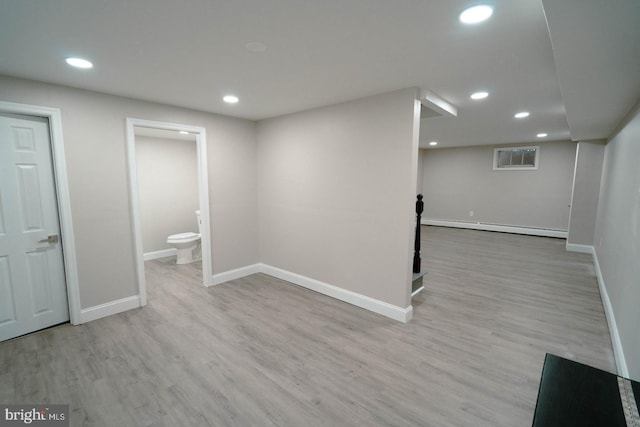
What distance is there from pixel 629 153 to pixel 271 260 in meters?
4.43

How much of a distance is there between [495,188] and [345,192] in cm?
645

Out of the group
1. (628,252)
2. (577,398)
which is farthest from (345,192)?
(577,398)

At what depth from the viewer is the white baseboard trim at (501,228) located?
720 centimetres

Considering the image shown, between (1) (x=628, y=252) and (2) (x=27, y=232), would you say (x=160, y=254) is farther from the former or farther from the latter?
(1) (x=628, y=252)

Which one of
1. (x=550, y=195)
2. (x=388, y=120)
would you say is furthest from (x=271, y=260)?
(x=550, y=195)

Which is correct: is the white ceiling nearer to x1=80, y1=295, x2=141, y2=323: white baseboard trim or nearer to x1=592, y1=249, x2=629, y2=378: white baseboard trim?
x1=592, y1=249, x2=629, y2=378: white baseboard trim

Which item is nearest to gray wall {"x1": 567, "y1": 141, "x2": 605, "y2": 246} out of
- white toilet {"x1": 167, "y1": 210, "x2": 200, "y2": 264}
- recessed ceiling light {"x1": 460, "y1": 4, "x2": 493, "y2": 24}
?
recessed ceiling light {"x1": 460, "y1": 4, "x2": 493, "y2": 24}

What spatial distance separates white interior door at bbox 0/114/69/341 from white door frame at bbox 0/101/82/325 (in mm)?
76

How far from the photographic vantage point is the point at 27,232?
8.89 feet

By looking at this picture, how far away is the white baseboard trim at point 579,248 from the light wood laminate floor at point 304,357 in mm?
2493

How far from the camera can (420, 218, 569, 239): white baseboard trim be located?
720 cm

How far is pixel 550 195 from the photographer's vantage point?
7195 millimetres

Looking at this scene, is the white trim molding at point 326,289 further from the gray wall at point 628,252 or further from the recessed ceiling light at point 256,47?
the recessed ceiling light at point 256,47

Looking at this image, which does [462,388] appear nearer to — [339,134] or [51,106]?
[339,134]
